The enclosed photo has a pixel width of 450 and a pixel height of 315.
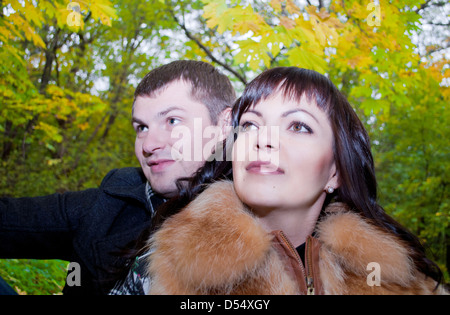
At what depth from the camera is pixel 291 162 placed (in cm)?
141

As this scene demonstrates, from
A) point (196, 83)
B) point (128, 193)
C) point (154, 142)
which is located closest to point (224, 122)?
point (196, 83)

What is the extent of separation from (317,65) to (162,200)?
5.54ft

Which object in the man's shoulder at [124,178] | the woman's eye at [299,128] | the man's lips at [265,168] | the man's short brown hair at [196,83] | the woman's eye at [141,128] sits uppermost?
the man's short brown hair at [196,83]

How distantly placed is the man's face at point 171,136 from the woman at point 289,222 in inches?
13.7

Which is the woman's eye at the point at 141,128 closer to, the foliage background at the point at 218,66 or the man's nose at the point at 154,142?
the man's nose at the point at 154,142

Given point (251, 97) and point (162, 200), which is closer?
point (251, 97)

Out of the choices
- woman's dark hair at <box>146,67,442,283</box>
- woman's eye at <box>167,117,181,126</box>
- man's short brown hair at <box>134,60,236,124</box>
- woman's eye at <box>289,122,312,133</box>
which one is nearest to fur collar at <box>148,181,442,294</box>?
woman's dark hair at <box>146,67,442,283</box>

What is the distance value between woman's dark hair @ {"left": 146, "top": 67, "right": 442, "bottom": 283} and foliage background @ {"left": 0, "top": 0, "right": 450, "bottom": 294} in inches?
15.4

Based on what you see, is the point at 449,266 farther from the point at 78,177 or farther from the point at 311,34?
the point at 78,177

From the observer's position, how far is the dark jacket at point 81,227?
188 centimetres

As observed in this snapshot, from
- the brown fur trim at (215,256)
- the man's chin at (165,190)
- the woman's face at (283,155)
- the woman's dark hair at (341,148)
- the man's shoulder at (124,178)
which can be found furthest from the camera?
the man's shoulder at (124,178)

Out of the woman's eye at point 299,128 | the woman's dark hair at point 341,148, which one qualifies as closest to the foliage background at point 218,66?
the woman's dark hair at point 341,148

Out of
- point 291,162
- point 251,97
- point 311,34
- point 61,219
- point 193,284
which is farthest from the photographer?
point 311,34
